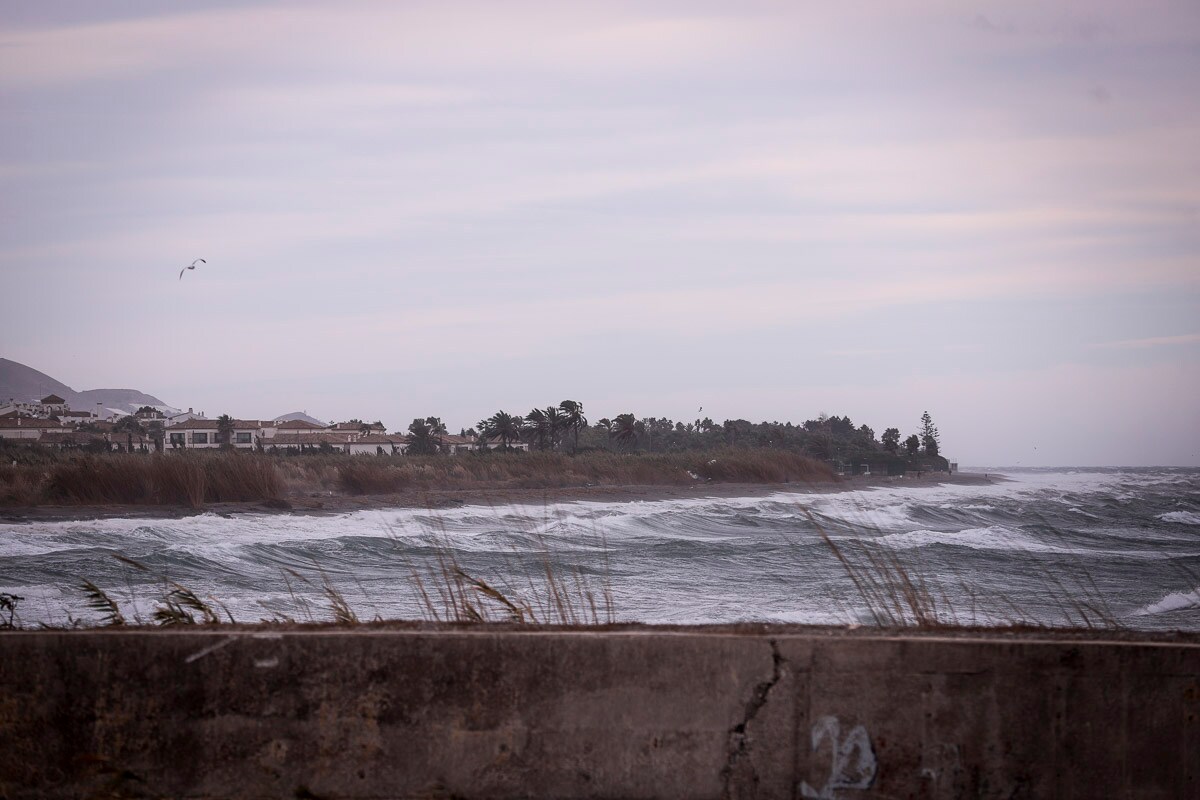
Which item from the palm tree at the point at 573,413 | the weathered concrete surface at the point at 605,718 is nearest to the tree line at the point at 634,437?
the palm tree at the point at 573,413

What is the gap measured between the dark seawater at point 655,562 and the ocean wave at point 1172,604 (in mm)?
68

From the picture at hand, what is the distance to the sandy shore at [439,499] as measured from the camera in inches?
1069

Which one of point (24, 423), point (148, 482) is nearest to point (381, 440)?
point (24, 423)

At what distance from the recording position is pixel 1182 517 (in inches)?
1366

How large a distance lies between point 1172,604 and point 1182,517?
917 inches

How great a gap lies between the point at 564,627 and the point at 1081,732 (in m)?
1.72

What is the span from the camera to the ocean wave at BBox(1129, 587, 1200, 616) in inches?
539

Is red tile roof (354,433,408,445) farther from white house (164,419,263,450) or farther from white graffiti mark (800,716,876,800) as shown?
white graffiti mark (800,716,876,800)

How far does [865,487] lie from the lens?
59.3m

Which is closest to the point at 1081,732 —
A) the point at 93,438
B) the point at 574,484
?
the point at 574,484

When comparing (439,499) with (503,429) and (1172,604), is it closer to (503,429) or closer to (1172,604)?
(1172,604)

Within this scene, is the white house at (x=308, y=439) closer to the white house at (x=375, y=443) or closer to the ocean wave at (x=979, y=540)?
the white house at (x=375, y=443)

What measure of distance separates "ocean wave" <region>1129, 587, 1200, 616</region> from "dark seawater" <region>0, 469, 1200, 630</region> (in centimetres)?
7

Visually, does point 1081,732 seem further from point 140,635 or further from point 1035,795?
point 140,635
